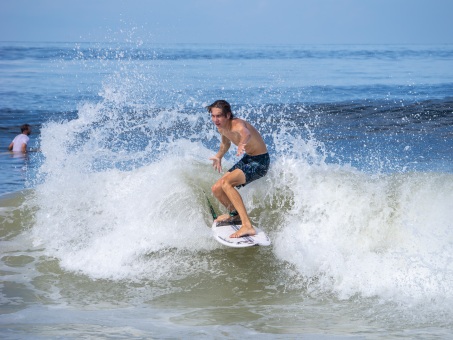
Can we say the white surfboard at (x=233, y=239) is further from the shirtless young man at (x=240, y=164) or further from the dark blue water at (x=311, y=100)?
the dark blue water at (x=311, y=100)

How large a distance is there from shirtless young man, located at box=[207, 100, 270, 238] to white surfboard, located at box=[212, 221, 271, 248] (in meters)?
0.06

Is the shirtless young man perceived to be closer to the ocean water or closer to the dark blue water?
the ocean water

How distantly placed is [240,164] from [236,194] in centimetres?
45

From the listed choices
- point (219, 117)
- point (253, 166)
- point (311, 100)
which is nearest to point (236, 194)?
point (253, 166)

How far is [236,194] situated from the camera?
7555 millimetres

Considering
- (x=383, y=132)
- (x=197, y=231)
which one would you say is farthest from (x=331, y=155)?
(x=197, y=231)

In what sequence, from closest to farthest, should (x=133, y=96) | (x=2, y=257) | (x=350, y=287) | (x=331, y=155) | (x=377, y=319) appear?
(x=377, y=319), (x=350, y=287), (x=2, y=257), (x=331, y=155), (x=133, y=96)

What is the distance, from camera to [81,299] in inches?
266

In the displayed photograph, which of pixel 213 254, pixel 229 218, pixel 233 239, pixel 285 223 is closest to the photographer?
pixel 233 239

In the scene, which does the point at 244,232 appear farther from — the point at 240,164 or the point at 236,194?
the point at 240,164

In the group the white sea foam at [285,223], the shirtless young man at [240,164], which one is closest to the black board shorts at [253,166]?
the shirtless young man at [240,164]

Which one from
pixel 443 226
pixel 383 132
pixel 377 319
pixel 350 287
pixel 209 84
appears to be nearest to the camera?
pixel 377 319

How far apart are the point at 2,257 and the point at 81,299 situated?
2.10 metres

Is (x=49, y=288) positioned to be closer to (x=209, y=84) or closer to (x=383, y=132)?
(x=383, y=132)
